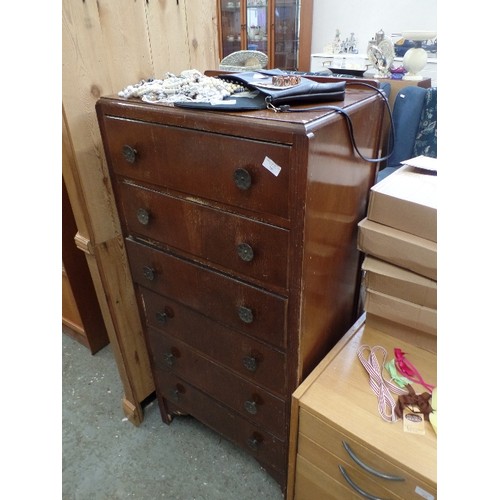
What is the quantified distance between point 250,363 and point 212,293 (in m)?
0.21

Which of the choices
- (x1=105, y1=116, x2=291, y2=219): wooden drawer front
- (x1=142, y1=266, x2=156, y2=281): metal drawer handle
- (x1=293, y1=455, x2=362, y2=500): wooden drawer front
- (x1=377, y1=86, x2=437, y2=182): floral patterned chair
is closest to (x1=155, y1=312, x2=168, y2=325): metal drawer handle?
(x1=142, y1=266, x2=156, y2=281): metal drawer handle

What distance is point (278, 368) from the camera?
96 cm

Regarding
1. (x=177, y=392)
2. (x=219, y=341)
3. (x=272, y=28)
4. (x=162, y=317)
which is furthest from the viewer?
(x=272, y=28)

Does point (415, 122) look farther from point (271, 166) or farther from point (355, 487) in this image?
point (355, 487)

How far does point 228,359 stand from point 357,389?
0.35 meters

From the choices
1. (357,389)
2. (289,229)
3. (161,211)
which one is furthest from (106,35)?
(357,389)

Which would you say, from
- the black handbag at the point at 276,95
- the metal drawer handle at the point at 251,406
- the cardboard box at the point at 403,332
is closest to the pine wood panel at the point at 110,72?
the black handbag at the point at 276,95

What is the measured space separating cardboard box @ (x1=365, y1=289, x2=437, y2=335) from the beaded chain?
2.08 feet

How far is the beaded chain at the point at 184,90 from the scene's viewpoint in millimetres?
850

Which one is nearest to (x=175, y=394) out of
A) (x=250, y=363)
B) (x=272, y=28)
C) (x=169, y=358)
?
(x=169, y=358)

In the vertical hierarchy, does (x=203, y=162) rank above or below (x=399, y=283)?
above

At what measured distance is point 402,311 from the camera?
100cm
